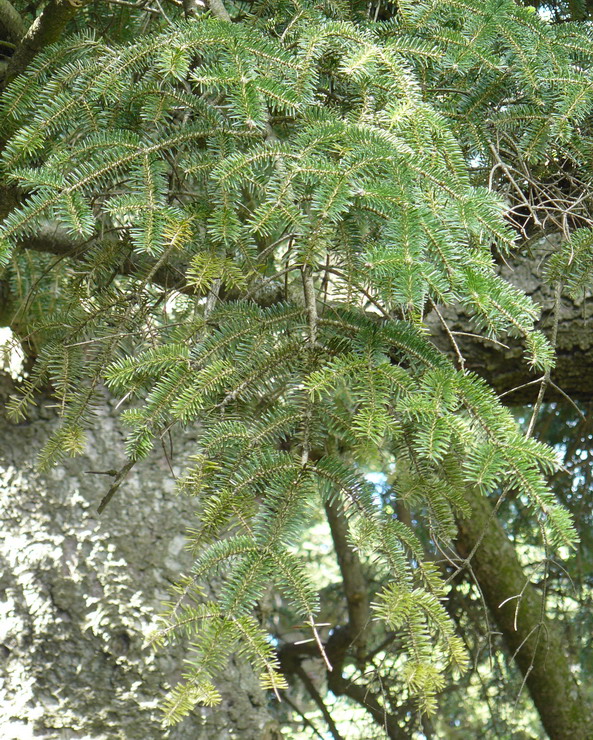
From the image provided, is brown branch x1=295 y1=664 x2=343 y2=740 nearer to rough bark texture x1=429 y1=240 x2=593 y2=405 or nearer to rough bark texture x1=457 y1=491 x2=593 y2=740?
rough bark texture x1=457 y1=491 x2=593 y2=740

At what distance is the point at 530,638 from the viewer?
2.50 meters

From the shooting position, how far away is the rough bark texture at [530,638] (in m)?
2.43

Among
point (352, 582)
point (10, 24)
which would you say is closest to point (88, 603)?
point (352, 582)

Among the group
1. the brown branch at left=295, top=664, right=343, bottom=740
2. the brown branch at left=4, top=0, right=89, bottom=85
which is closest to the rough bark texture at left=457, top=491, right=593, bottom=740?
the brown branch at left=295, top=664, right=343, bottom=740

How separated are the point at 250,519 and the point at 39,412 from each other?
1427 millimetres

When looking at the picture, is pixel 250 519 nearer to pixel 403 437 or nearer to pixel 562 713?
pixel 403 437

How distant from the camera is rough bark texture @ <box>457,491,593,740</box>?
2434mm

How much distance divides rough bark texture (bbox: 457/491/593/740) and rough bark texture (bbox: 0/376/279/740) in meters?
0.89

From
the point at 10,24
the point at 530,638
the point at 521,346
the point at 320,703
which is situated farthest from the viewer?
the point at 320,703

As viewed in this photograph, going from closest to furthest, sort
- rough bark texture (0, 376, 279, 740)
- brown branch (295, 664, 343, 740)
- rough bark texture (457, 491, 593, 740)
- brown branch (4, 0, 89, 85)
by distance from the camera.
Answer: brown branch (4, 0, 89, 85), rough bark texture (0, 376, 279, 740), rough bark texture (457, 491, 593, 740), brown branch (295, 664, 343, 740)

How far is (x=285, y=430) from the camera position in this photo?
93 cm

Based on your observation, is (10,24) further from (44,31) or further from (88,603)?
(88,603)

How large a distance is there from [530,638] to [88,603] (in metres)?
1.48

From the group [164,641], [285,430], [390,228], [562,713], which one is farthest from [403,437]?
[562,713]
